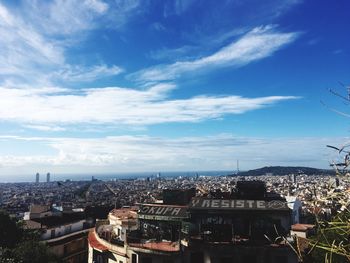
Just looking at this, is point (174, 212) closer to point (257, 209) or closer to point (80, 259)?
point (257, 209)

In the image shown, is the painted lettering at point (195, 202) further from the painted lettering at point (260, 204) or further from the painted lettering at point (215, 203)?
the painted lettering at point (260, 204)

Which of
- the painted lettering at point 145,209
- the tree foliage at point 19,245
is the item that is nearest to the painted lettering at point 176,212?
the painted lettering at point 145,209

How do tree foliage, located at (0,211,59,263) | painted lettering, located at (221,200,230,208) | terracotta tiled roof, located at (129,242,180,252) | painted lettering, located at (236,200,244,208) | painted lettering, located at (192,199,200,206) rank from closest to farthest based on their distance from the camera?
1. terracotta tiled roof, located at (129,242,180,252)
2. tree foliage, located at (0,211,59,263)
3. painted lettering, located at (236,200,244,208)
4. painted lettering, located at (221,200,230,208)
5. painted lettering, located at (192,199,200,206)

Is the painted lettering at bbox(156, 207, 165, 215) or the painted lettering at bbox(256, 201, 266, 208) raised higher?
the painted lettering at bbox(256, 201, 266, 208)

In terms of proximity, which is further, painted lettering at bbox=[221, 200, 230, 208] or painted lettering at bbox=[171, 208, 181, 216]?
painted lettering at bbox=[171, 208, 181, 216]

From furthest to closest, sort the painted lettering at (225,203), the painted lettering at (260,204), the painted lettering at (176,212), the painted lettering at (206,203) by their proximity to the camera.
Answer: the painted lettering at (176,212) < the painted lettering at (206,203) < the painted lettering at (225,203) < the painted lettering at (260,204)

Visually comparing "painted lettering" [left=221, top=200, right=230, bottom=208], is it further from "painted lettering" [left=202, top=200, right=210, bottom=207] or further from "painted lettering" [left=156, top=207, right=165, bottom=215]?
→ "painted lettering" [left=156, top=207, right=165, bottom=215]

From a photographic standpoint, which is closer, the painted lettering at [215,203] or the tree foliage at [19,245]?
the tree foliage at [19,245]

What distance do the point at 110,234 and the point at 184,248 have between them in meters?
11.8

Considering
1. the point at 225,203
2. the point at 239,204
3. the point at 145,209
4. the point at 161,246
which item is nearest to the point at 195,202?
the point at 225,203

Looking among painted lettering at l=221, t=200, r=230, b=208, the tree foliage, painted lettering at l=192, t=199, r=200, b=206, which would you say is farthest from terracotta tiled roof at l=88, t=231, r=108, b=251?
painted lettering at l=221, t=200, r=230, b=208

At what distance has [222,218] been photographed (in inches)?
1233

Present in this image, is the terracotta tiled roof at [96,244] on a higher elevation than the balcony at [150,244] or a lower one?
lower

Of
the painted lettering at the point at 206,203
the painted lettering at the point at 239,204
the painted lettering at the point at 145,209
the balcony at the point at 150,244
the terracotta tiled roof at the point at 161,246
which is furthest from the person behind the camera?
the painted lettering at the point at 145,209
